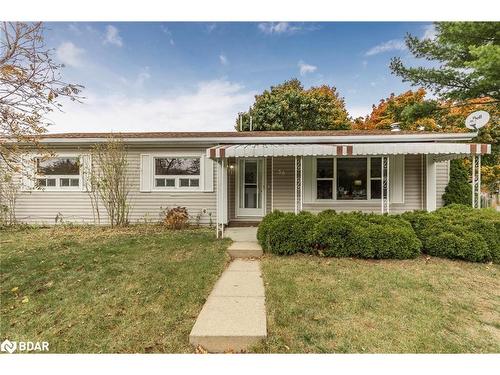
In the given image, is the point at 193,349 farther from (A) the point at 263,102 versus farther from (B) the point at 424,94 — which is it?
(B) the point at 424,94

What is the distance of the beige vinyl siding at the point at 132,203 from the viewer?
9.11 m

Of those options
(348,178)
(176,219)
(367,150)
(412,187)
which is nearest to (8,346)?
(176,219)

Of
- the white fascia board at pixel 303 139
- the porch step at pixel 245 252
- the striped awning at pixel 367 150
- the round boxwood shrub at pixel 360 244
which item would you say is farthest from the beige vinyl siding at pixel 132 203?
the round boxwood shrub at pixel 360 244

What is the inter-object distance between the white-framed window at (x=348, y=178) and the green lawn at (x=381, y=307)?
358cm

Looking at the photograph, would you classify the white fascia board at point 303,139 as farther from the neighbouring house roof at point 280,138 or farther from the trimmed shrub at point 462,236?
the trimmed shrub at point 462,236

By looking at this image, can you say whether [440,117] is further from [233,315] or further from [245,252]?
[233,315]

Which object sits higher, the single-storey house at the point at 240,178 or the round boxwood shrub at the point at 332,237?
the single-storey house at the point at 240,178

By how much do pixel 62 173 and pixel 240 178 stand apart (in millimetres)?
6325

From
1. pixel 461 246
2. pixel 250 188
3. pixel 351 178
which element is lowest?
pixel 461 246

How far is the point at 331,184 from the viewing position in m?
8.68

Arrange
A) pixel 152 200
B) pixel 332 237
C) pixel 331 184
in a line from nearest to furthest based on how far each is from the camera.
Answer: pixel 332 237
pixel 331 184
pixel 152 200

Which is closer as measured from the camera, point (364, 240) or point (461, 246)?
point (461, 246)

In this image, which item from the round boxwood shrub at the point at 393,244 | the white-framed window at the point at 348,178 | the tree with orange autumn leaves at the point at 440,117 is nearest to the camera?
the round boxwood shrub at the point at 393,244
